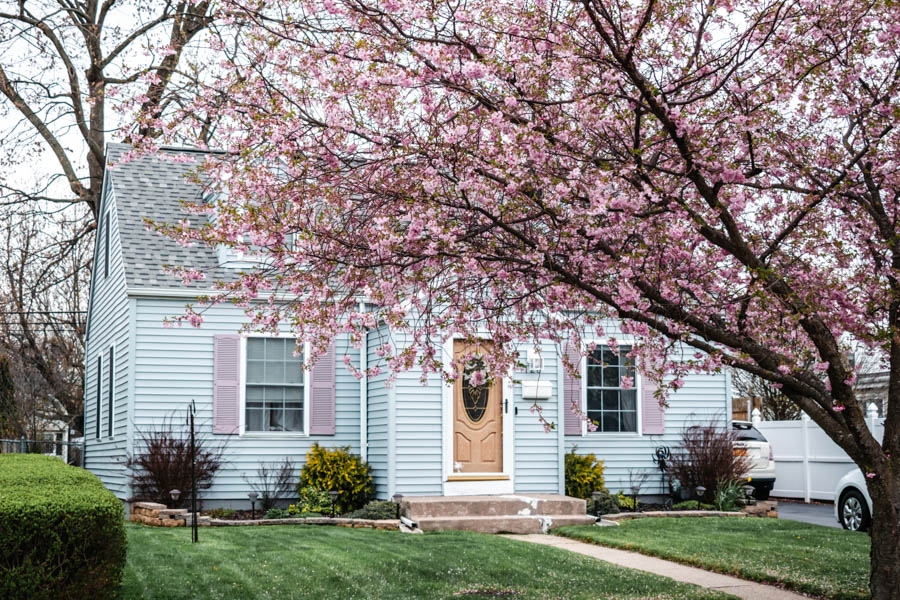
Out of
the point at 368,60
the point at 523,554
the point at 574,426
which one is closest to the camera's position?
the point at 368,60

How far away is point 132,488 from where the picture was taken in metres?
12.9

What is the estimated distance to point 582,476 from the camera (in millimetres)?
13953

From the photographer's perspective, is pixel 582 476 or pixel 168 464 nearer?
pixel 168 464

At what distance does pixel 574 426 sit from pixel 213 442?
18.2 ft

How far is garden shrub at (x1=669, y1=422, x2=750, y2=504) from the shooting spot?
46.6ft

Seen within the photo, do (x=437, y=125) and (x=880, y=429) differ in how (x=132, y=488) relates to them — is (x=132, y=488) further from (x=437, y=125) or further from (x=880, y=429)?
(x=880, y=429)

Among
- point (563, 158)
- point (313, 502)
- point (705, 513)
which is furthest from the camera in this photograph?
point (705, 513)

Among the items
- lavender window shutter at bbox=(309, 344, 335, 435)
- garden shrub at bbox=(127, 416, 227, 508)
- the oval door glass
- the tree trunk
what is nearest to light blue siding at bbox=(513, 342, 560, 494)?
the oval door glass

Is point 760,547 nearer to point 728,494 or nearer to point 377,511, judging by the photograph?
A: point 728,494

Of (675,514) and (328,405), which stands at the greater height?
(328,405)

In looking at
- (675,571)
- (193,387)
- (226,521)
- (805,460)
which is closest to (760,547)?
(675,571)

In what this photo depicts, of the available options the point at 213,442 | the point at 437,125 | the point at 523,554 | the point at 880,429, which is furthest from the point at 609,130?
the point at 880,429

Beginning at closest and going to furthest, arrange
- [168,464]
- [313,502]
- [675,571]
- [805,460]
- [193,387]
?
[675,571] → [168,464] → [313,502] → [193,387] → [805,460]

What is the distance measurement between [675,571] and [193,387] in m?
7.67
